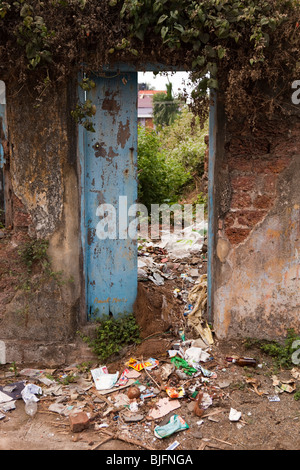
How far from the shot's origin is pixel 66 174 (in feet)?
12.6

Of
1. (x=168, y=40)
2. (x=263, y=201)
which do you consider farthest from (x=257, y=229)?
(x=168, y=40)

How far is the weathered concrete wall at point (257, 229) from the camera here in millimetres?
3812

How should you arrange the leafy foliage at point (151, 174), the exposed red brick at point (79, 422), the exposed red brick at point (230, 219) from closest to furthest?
the exposed red brick at point (79, 422), the exposed red brick at point (230, 219), the leafy foliage at point (151, 174)

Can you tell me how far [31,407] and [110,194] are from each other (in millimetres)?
1945

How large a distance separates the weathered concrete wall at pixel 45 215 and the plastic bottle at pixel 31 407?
1.81 ft

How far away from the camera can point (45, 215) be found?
12.8 feet

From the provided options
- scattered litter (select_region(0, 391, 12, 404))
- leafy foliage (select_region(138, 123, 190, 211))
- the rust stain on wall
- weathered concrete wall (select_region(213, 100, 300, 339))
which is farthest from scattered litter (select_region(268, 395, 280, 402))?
leafy foliage (select_region(138, 123, 190, 211))

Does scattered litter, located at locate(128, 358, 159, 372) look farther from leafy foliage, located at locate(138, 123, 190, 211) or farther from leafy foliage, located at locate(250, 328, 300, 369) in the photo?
leafy foliage, located at locate(138, 123, 190, 211)

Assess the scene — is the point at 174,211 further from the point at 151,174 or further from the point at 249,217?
the point at 249,217

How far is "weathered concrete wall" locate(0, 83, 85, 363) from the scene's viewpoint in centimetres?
375

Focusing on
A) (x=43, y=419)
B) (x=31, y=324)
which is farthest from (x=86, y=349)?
(x=43, y=419)

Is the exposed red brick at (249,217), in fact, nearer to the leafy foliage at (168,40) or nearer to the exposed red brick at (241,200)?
the exposed red brick at (241,200)

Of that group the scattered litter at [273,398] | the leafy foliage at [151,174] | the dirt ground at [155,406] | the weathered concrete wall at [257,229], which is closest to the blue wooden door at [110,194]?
the dirt ground at [155,406]

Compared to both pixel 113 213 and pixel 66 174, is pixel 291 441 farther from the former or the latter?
pixel 66 174
